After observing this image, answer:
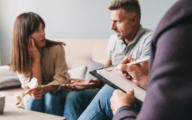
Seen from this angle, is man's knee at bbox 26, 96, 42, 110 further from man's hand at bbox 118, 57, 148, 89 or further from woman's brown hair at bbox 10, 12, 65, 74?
man's hand at bbox 118, 57, 148, 89

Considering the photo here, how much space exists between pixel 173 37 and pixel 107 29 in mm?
1792

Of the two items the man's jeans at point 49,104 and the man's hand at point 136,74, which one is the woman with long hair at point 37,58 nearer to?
the man's jeans at point 49,104

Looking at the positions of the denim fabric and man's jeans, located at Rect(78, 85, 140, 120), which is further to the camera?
the denim fabric

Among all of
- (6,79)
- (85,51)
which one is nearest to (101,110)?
(85,51)

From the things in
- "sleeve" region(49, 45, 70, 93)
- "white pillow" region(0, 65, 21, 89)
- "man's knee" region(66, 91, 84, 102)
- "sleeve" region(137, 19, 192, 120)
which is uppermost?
"sleeve" region(137, 19, 192, 120)

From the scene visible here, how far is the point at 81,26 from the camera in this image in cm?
224

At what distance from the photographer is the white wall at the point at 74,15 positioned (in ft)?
5.96

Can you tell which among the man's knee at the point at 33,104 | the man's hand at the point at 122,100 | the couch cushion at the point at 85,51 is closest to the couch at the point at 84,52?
the couch cushion at the point at 85,51

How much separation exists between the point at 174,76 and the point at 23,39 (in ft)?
4.31

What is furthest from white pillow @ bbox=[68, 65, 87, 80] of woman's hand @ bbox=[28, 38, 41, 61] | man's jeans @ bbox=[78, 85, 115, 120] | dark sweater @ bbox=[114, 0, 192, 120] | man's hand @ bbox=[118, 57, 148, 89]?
dark sweater @ bbox=[114, 0, 192, 120]

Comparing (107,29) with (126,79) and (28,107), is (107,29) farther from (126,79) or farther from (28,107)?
(126,79)

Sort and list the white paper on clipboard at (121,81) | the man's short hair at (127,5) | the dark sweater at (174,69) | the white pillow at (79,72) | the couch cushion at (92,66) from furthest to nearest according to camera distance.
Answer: the white pillow at (79,72), the couch cushion at (92,66), the man's short hair at (127,5), the white paper on clipboard at (121,81), the dark sweater at (174,69)

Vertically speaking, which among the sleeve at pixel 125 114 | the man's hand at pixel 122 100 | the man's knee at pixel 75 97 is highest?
the sleeve at pixel 125 114

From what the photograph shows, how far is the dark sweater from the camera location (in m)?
0.30
